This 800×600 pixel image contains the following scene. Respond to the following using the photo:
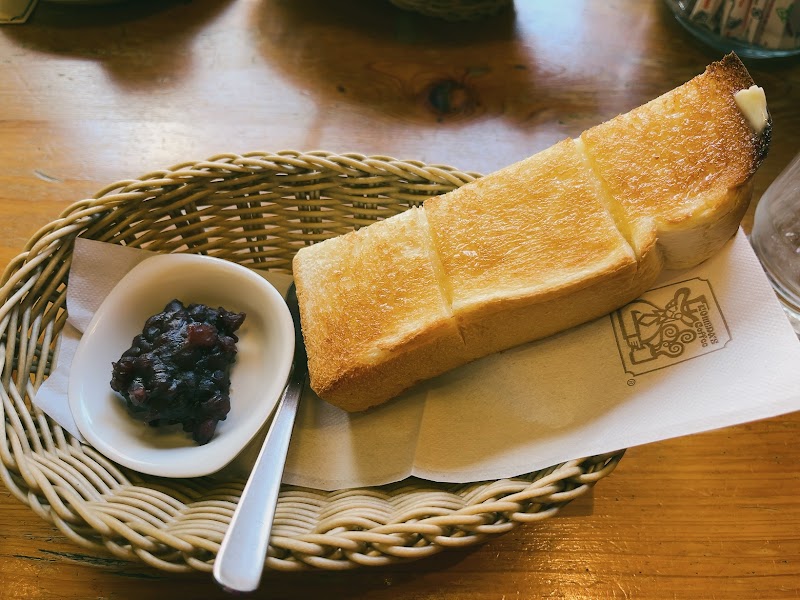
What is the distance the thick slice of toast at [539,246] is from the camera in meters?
1.03

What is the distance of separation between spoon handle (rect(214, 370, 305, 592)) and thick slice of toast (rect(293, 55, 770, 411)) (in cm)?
11

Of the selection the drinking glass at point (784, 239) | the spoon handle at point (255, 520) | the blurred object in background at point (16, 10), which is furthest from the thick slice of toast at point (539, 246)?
the blurred object in background at point (16, 10)

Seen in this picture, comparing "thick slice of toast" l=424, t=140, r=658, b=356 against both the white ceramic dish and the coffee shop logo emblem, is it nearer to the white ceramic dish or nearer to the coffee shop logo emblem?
the coffee shop logo emblem

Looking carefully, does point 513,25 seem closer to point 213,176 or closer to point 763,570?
point 213,176

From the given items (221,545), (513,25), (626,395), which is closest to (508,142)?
(513,25)

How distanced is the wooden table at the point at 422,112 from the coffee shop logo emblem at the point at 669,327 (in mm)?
241

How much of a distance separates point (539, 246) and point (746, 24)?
1.07 metres

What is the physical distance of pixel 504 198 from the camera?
1.13 m

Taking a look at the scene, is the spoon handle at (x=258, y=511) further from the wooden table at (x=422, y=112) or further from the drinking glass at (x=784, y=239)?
the drinking glass at (x=784, y=239)

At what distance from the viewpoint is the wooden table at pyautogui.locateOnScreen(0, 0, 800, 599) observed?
3.58 ft

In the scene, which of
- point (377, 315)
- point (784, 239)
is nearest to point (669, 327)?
point (784, 239)

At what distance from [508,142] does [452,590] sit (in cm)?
113

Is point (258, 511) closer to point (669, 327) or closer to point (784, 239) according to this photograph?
point (669, 327)

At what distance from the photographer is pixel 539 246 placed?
3.53ft
